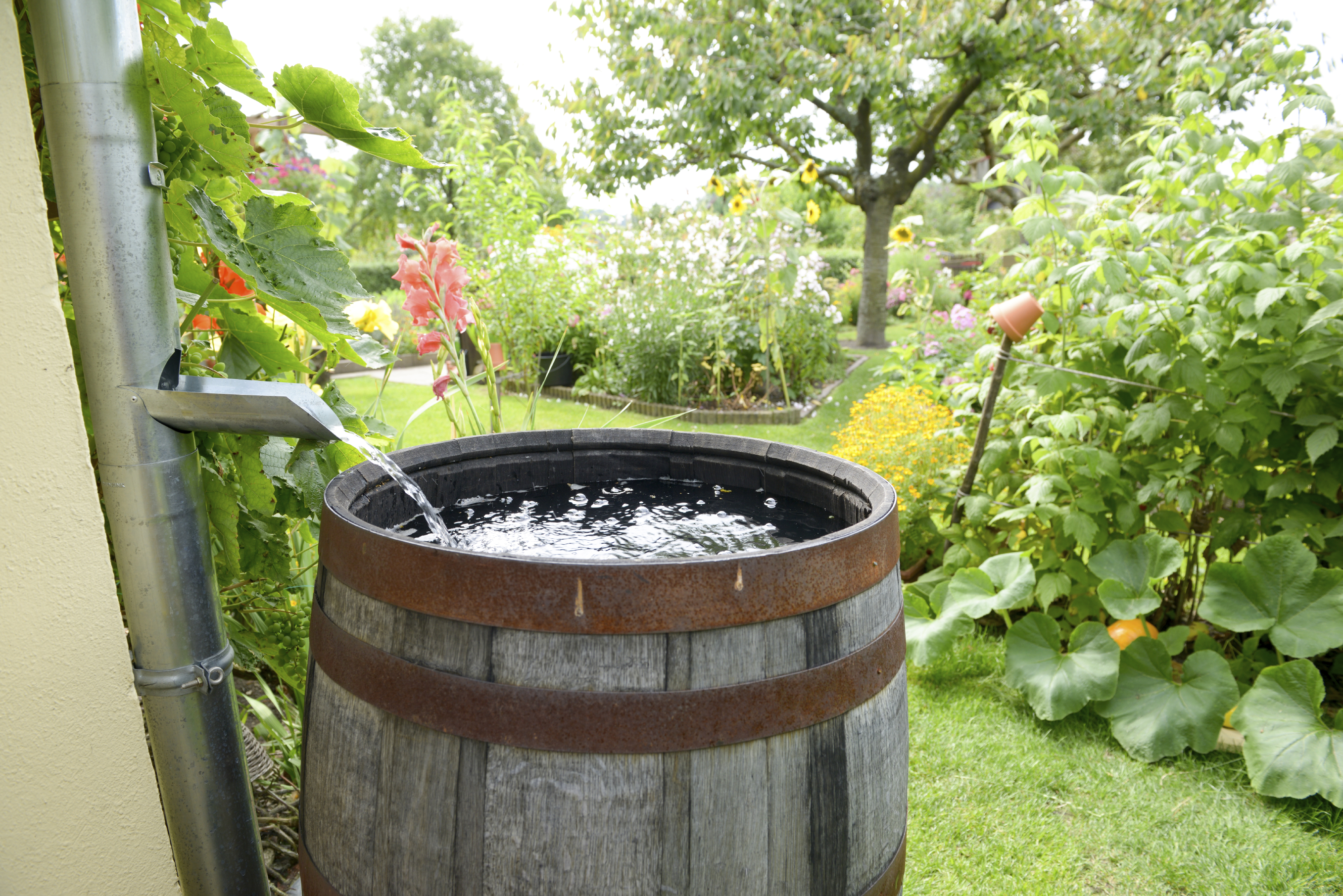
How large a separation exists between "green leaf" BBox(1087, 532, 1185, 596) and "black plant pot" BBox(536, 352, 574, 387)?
15.9 feet

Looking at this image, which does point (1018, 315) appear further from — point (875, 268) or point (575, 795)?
point (875, 268)

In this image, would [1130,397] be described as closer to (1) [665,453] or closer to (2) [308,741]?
(1) [665,453]

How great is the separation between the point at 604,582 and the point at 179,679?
0.59 metres

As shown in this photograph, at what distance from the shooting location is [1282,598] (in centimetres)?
214

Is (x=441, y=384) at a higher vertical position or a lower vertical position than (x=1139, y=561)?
higher

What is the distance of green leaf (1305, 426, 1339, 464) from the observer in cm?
199

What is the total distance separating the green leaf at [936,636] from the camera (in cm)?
241

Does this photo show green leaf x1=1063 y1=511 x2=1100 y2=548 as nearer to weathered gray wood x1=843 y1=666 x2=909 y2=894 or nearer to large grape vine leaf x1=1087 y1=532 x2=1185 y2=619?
large grape vine leaf x1=1087 y1=532 x2=1185 y2=619

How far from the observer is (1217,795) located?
201 centimetres

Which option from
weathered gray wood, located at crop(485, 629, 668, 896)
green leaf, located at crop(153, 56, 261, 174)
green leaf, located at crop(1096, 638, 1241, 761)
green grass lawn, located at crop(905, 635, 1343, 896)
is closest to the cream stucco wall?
green leaf, located at crop(153, 56, 261, 174)

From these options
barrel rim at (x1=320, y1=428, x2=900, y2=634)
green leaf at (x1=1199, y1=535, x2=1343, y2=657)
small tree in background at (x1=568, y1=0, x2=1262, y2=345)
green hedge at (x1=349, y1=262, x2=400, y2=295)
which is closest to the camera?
barrel rim at (x1=320, y1=428, x2=900, y2=634)

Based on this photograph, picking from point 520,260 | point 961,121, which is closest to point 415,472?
point 520,260

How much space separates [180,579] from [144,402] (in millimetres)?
220

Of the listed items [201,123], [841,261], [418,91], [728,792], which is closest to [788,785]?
[728,792]
